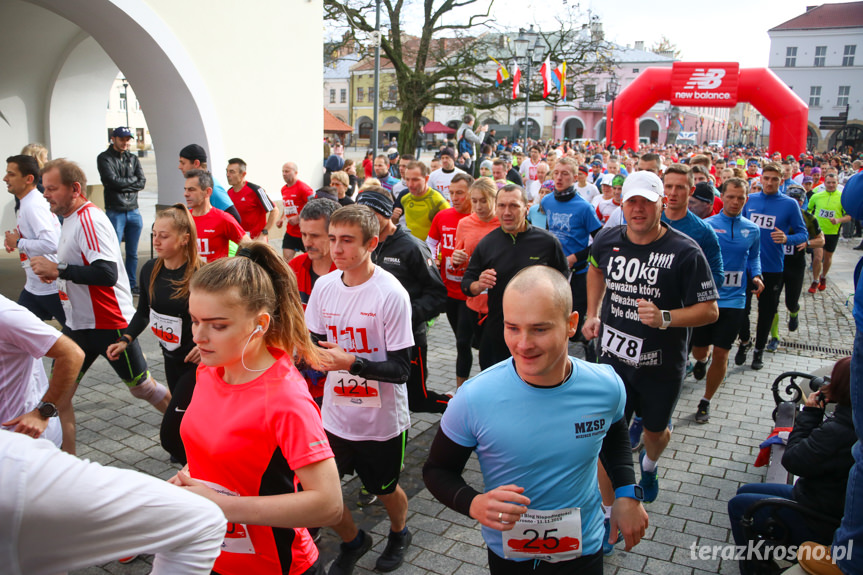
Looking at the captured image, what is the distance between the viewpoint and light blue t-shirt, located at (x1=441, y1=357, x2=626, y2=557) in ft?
6.84

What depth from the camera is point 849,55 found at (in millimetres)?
67062

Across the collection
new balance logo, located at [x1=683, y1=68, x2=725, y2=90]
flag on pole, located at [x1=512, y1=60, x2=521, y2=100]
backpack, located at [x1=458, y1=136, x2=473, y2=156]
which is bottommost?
backpack, located at [x1=458, y1=136, x2=473, y2=156]

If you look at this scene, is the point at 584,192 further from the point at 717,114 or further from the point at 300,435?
the point at 717,114

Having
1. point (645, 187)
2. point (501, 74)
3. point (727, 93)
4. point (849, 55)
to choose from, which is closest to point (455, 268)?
point (645, 187)

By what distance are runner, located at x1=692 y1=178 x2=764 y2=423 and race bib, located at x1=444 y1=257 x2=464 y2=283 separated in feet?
7.44

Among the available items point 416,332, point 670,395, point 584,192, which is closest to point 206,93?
point 584,192

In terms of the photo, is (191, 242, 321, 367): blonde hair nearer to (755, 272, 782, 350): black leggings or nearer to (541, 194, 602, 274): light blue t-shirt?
(541, 194, 602, 274): light blue t-shirt

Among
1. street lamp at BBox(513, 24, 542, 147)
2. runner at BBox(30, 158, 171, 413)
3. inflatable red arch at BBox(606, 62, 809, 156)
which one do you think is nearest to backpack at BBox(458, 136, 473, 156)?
street lamp at BBox(513, 24, 542, 147)

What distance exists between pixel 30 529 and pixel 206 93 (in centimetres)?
1055

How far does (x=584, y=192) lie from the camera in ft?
33.5

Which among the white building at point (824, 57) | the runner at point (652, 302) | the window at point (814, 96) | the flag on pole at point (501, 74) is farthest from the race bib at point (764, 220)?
the window at point (814, 96)

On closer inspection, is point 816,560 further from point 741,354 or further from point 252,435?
point 741,354

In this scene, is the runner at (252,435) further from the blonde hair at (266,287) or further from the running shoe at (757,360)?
the running shoe at (757,360)

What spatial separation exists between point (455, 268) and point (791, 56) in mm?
79122
